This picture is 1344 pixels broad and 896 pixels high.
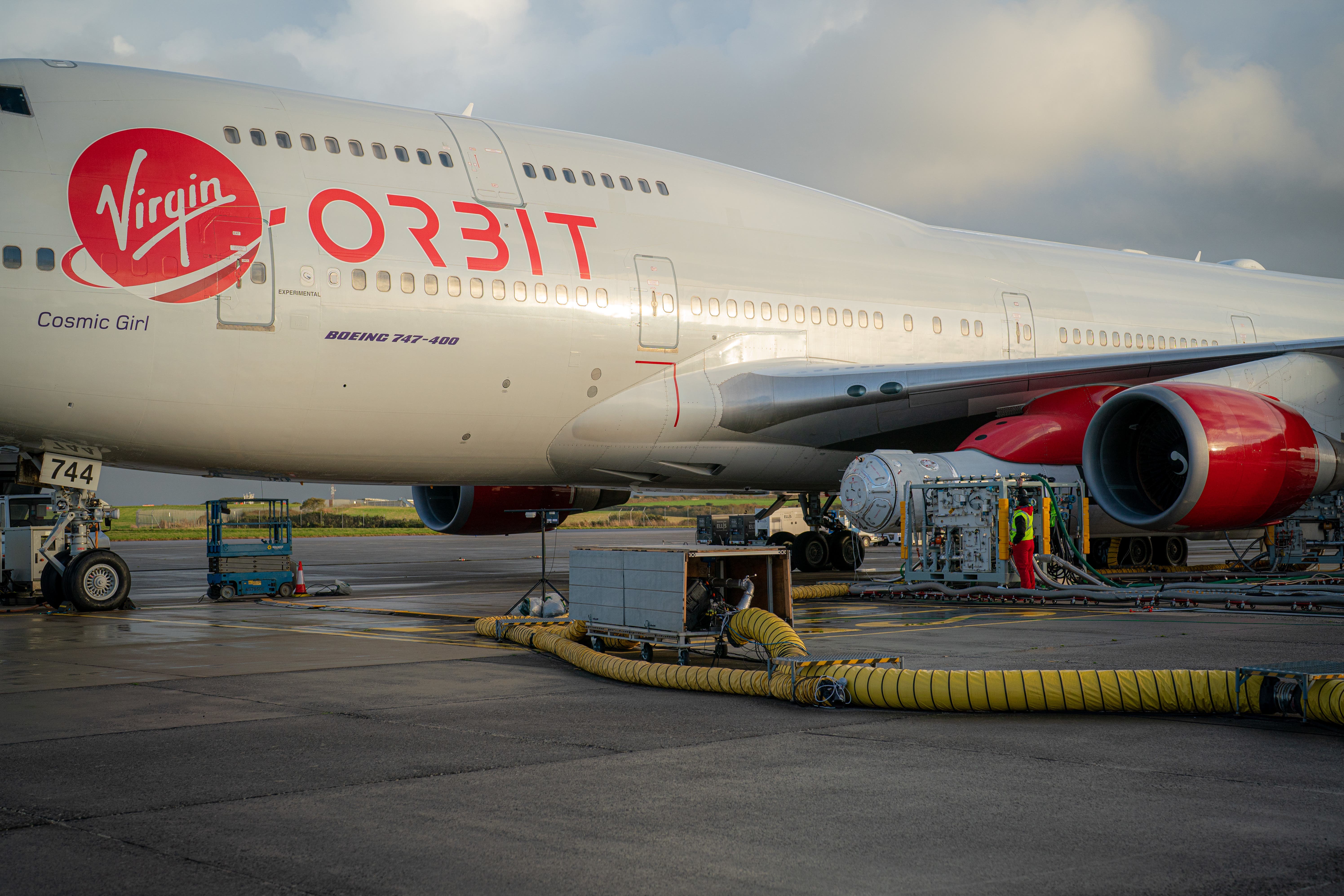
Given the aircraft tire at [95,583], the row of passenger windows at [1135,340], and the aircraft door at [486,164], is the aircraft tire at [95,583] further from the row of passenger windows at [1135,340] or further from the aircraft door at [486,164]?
the row of passenger windows at [1135,340]

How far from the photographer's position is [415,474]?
500 inches

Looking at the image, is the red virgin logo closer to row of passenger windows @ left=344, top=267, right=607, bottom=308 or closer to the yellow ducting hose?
row of passenger windows @ left=344, top=267, right=607, bottom=308

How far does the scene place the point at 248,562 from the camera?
651 inches

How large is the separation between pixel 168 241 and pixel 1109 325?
13118mm

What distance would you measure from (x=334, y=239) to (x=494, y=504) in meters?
6.58

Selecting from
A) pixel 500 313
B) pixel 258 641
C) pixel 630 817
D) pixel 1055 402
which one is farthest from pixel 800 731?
pixel 1055 402

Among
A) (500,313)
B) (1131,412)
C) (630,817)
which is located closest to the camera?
(630,817)

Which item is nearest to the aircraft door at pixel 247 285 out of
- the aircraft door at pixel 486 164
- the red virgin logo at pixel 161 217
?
the red virgin logo at pixel 161 217

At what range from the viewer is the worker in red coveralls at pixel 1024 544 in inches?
493

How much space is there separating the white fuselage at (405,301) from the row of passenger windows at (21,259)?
51mm

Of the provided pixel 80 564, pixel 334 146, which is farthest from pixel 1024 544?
pixel 80 564

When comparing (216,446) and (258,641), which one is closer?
(258,641)

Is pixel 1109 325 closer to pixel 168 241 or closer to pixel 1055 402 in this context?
pixel 1055 402

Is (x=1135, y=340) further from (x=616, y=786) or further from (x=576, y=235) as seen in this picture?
(x=616, y=786)
